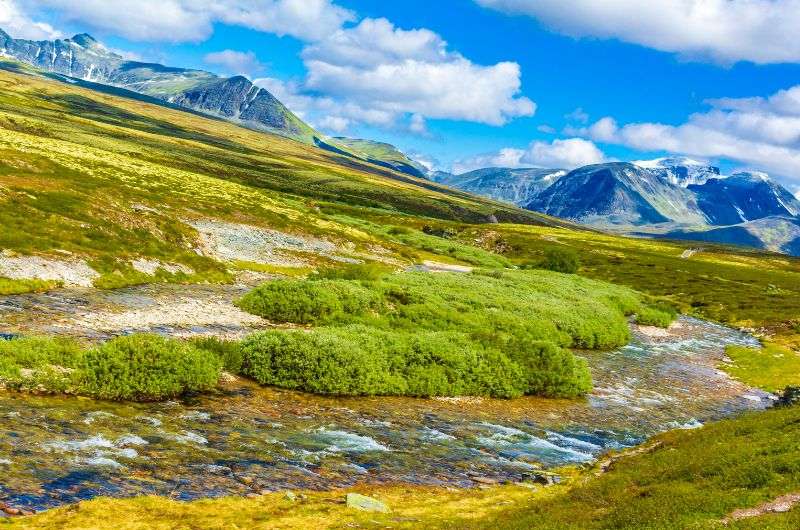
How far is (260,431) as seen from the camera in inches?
715

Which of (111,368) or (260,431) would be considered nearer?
(260,431)

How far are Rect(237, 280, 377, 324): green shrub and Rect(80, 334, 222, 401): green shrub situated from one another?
1362cm

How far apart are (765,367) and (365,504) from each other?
4238 centimetres

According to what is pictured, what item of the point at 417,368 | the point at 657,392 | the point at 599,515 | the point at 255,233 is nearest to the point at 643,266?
the point at 255,233

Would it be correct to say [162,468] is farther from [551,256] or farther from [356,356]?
[551,256]

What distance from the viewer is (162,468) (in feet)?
46.9

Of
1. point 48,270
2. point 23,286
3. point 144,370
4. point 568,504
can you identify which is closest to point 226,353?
point 144,370

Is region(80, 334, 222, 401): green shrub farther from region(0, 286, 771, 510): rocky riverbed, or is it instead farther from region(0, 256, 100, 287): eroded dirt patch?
region(0, 256, 100, 287): eroded dirt patch

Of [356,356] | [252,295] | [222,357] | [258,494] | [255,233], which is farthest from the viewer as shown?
[255,233]

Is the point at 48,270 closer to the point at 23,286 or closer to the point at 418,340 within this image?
the point at 23,286

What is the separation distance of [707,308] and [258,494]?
8674cm

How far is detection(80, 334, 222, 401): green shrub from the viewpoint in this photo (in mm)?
18656

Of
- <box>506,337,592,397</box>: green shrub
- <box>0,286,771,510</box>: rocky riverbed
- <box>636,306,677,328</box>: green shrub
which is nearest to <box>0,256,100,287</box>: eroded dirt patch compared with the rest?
<box>0,286,771,510</box>: rocky riverbed

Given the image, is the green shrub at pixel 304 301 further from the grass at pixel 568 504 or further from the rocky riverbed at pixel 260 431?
the grass at pixel 568 504
